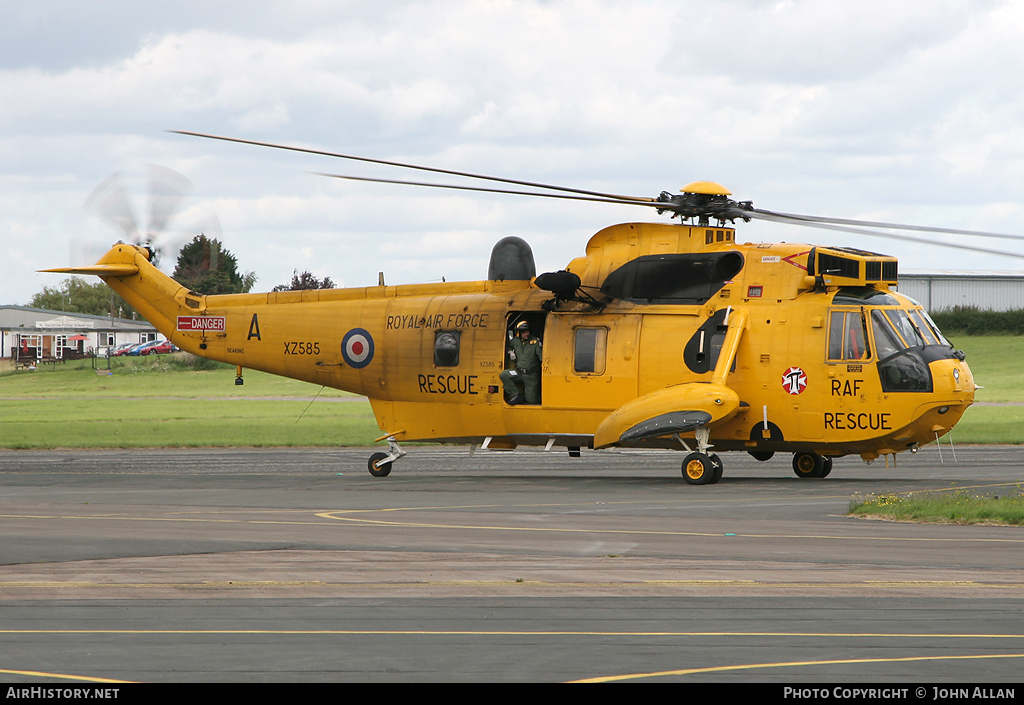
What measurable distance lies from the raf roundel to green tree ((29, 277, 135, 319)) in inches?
6129

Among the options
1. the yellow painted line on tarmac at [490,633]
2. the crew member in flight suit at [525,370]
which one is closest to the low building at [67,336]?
the crew member in flight suit at [525,370]

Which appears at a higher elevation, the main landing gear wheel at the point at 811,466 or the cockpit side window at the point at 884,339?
the cockpit side window at the point at 884,339

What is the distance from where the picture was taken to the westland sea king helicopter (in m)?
19.8

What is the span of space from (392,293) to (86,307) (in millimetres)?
165695

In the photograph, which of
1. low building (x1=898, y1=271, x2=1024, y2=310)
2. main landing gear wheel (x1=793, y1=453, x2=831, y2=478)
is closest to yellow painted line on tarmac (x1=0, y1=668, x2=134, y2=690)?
main landing gear wheel (x1=793, y1=453, x2=831, y2=478)

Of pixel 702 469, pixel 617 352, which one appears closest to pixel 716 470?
pixel 702 469

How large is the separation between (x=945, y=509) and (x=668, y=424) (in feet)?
19.2

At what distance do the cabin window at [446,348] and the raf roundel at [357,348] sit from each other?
64.8 inches

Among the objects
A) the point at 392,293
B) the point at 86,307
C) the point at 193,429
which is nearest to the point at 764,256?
the point at 392,293

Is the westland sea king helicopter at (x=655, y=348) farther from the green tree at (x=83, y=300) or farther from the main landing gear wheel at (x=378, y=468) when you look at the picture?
the green tree at (x=83, y=300)

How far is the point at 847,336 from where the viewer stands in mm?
19906

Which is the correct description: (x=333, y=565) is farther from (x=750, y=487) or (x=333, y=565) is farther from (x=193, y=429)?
(x=193, y=429)

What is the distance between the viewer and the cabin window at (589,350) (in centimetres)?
2167

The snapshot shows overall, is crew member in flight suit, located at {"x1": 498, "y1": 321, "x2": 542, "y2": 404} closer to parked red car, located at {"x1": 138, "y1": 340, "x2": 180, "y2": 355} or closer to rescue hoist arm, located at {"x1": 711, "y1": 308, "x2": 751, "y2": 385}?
rescue hoist arm, located at {"x1": 711, "y1": 308, "x2": 751, "y2": 385}
